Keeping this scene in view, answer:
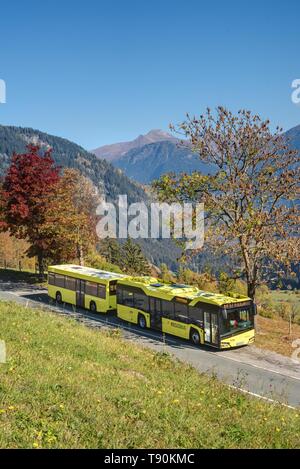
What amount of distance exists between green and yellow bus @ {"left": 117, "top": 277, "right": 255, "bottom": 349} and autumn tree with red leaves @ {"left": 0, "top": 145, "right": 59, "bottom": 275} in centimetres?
1300

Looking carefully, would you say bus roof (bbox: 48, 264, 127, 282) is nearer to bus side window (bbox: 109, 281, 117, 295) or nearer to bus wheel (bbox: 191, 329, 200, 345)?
bus side window (bbox: 109, 281, 117, 295)

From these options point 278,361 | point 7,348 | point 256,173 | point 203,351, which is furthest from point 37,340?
point 256,173

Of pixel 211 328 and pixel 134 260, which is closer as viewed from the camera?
pixel 211 328

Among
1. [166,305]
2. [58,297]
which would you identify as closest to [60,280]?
[58,297]

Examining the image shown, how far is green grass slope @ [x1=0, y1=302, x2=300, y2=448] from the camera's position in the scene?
26.5 feet

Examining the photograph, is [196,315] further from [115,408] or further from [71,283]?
[115,408]

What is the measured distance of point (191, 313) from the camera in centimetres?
2545

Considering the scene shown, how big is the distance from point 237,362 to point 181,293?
559 cm

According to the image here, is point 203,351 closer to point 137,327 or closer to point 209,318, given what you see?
point 209,318

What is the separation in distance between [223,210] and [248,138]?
14.6ft

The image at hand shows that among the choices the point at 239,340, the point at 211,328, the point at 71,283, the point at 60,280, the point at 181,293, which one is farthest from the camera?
the point at 60,280

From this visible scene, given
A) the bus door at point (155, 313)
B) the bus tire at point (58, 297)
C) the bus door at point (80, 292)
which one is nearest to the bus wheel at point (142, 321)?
the bus door at point (155, 313)

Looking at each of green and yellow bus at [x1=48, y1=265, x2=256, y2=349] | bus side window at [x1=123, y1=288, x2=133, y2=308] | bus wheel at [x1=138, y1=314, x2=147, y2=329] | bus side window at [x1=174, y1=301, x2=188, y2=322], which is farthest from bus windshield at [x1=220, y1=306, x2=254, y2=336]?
bus side window at [x1=123, y1=288, x2=133, y2=308]

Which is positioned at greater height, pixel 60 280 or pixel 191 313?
pixel 60 280
